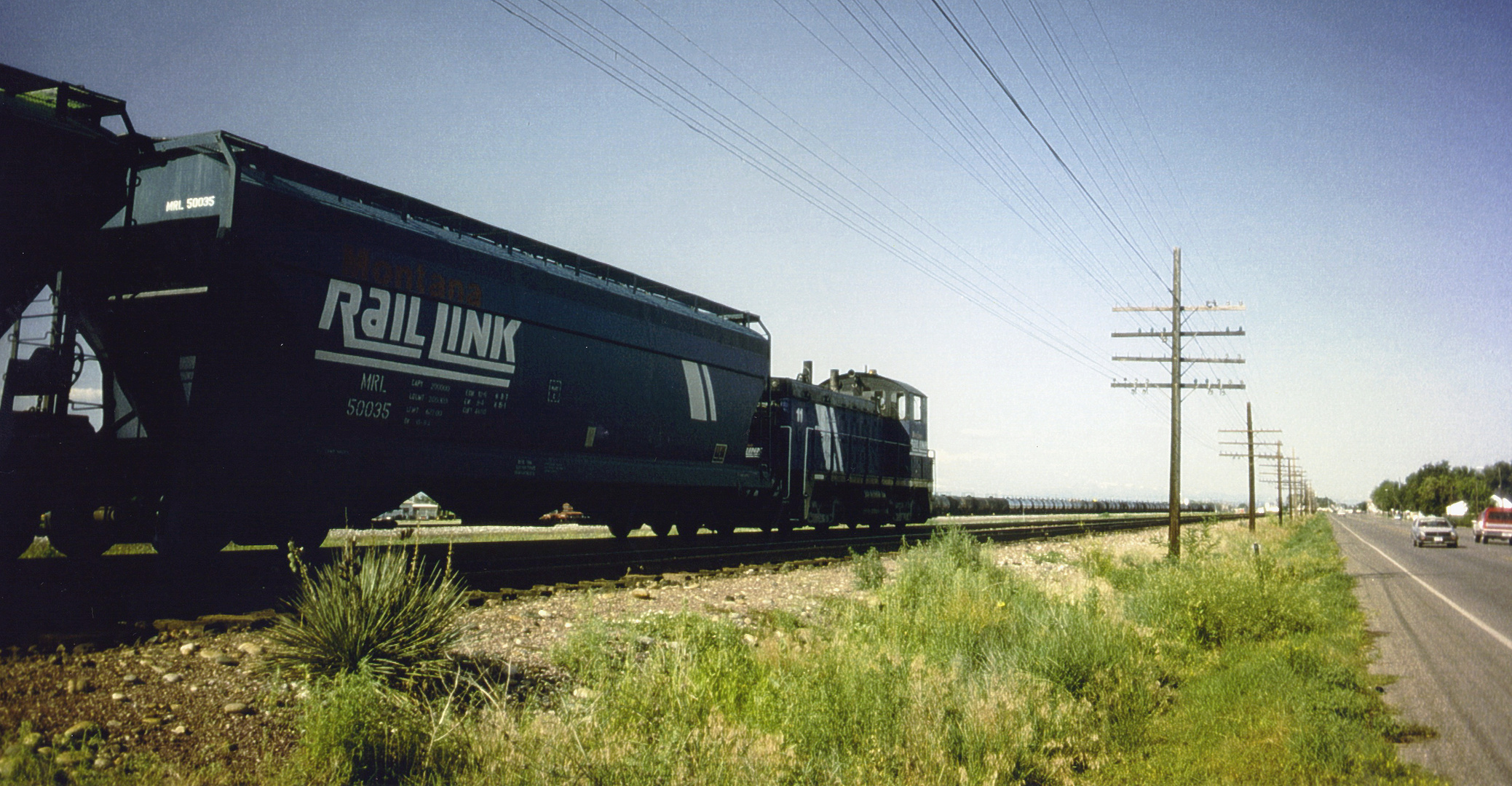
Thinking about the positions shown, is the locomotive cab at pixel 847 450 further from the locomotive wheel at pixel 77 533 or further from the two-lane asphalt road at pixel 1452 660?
the locomotive wheel at pixel 77 533

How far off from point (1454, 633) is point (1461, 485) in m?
165

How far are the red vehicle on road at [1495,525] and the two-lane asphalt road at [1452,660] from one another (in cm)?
2839

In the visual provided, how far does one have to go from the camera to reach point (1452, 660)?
9.51 m

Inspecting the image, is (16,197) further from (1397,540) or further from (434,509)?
(1397,540)

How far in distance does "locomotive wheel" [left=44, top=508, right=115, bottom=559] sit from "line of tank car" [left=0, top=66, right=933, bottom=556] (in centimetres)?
2

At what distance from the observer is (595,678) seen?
214 inches

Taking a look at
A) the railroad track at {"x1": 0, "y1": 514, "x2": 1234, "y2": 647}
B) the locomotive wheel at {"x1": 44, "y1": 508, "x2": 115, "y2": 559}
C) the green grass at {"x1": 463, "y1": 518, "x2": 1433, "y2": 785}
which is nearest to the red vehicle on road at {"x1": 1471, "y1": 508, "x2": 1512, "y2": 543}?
the green grass at {"x1": 463, "y1": 518, "x2": 1433, "y2": 785}

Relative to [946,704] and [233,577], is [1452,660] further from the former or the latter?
[233,577]

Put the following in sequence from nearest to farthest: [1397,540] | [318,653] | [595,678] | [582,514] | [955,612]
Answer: [318,653] < [595,678] < [955,612] < [582,514] < [1397,540]

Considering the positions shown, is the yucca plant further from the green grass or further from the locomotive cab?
the locomotive cab

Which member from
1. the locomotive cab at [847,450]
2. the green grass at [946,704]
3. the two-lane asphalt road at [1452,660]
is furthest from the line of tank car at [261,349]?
the two-lane asphalt road at [1452,660]

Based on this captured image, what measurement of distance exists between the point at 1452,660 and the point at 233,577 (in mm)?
14039

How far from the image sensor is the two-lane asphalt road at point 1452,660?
6.02 meters

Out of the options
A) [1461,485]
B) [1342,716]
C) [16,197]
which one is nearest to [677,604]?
[1342,716]
